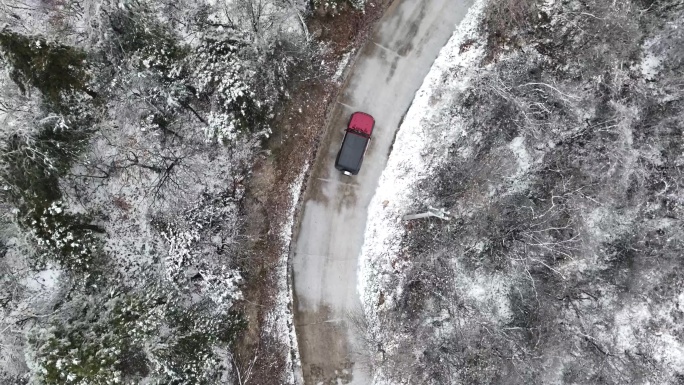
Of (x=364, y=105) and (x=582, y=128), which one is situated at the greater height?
(x=582, y=128)

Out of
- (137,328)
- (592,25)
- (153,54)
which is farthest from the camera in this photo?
(592,25)

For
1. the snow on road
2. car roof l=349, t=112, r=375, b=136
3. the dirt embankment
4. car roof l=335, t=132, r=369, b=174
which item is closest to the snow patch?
the dirt embankment

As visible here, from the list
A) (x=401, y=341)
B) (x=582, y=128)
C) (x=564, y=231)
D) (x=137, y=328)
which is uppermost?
(x=582, y=128)

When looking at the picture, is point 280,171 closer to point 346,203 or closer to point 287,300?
point 346,203

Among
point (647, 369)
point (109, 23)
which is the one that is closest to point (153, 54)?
point (109, 23)

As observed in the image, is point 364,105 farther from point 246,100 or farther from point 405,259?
point 405,259

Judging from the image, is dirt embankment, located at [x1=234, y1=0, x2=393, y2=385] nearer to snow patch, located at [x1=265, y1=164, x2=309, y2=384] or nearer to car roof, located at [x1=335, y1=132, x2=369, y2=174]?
snow patch, located at [x1=265, y1=164, x2=309, y2=384]
